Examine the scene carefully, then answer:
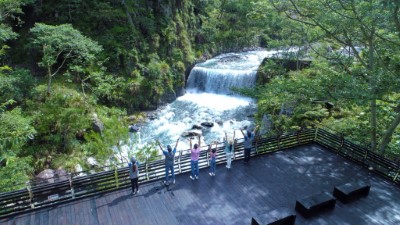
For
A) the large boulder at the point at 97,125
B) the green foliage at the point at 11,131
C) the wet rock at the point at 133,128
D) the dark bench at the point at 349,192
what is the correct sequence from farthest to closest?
the wet rock at the point at 133,128 → the large boulder at the point at 97,125 → the green foliage at the point at 11,131 → the dark bench at the point at 349,192

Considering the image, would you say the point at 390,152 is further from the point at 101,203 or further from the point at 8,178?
the point at 8,178

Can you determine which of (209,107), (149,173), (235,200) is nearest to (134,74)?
(209,107)

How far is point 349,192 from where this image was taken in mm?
9211

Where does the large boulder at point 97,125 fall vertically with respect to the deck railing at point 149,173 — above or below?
below

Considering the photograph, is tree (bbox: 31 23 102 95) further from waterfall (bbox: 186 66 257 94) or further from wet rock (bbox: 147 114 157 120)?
waterfall (bbox: 186 66 257 94)

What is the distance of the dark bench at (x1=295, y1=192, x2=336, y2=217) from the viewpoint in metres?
8.48

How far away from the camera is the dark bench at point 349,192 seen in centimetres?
921

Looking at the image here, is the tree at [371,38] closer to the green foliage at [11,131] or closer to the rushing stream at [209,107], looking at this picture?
the rushing stream at [209,107]

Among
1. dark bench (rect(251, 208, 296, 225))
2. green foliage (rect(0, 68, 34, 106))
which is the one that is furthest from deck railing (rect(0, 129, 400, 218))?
green foliage (rect(0, 68, 34, 106))

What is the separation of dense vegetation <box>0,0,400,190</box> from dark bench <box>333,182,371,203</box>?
3.35 metres

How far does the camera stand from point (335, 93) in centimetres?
1184

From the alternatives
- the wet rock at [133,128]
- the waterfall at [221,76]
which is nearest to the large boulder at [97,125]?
the wet rock at [133,128]

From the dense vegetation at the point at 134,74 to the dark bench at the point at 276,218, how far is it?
572cm

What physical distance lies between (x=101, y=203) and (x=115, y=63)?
59.7 feet
